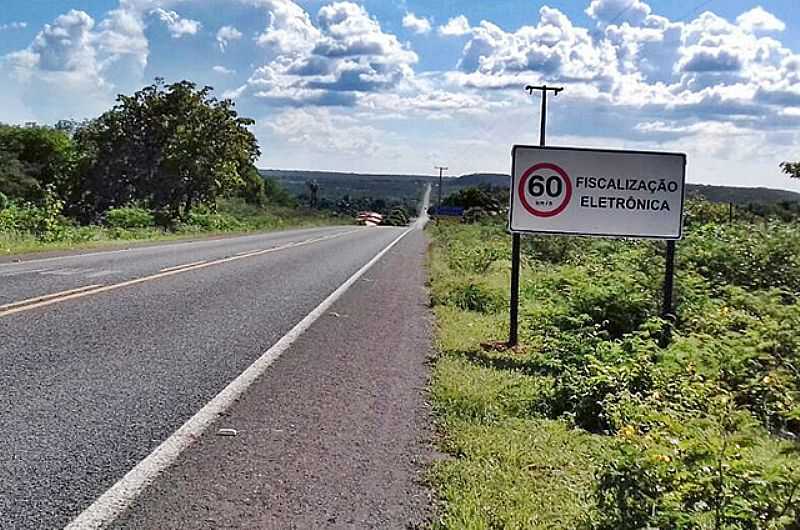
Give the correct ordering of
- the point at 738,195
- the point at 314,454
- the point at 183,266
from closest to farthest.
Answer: the point at 314,454 → the point at 183,266 → the point at 738,195

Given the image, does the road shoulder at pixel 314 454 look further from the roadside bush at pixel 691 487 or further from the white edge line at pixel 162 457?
the roadside bush at pixel 691 487

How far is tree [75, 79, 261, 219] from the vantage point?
52.7 metres

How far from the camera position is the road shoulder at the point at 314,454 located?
15.2 feet

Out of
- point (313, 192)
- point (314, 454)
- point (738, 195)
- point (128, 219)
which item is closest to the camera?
point (314, 454)

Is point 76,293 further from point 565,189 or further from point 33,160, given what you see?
point 33,160

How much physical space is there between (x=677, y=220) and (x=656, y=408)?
361cm

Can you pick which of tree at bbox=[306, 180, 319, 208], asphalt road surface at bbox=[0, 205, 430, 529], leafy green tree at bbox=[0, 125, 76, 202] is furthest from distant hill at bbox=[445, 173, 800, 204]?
tree at bbox=[306, 180, 319, 208]

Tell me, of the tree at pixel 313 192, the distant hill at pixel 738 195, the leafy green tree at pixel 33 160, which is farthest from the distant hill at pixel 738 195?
the tree at pixel 313 192

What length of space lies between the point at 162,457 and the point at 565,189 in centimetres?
545

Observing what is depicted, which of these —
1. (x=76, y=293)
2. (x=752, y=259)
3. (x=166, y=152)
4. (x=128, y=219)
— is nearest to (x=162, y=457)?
(x=76, y=293)

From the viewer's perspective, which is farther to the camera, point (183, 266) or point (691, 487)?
point (183, 266)

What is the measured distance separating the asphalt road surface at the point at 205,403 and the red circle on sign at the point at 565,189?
6.25 feet

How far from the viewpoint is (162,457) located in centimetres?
548

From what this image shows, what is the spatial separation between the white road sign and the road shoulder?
6.38 feet
